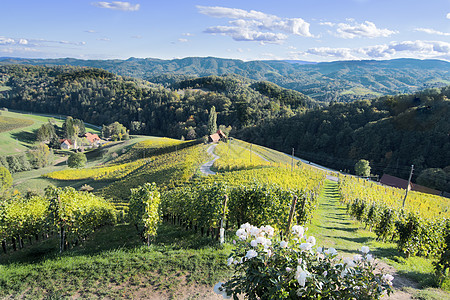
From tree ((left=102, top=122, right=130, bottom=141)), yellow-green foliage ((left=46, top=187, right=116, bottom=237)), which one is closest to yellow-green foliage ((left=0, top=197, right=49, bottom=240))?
yellow-green foliage ((left=46, top=187, right=116, bottom=237))

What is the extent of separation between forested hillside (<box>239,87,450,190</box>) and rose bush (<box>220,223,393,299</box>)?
254 ft

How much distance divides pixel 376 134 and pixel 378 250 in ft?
318

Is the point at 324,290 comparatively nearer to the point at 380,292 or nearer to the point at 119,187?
the point at 380,292

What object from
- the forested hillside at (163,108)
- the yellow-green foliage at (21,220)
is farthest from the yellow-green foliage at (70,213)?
the forested hillside at (163,108)

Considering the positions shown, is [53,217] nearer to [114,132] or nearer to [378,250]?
[378,250]

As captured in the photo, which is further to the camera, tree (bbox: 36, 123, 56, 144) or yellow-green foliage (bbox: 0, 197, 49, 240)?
tree (bbox: 36, 123, 56, 144)

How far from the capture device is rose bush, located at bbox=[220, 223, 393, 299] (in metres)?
4.43

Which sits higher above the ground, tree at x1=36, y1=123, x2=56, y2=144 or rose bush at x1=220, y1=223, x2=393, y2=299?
→ rose bush at x1=220, y1=223, x2=393, y2=299

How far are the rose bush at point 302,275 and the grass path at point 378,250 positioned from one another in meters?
1.37

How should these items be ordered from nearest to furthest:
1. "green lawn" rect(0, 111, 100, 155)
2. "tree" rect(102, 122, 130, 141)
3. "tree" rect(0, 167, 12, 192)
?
"tree" rect(0, 167, 12, 192), "green lawn" rect(0, 111, 100, 155), "tree" rect(102, 122, 130, 141)

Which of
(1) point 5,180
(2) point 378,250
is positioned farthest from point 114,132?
(2) point 378,250

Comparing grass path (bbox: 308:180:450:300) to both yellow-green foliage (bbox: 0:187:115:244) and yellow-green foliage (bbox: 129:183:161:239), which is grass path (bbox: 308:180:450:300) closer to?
yellow-green foliage (bbox: 129:183:161:239)

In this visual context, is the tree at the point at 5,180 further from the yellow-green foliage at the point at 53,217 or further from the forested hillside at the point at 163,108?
the forested hillside at the point at 163,108

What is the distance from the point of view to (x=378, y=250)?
542 inches
